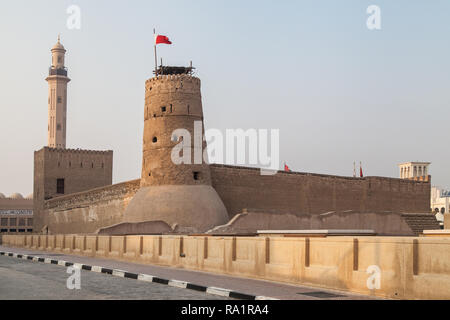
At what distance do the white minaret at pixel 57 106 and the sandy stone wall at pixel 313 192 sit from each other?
4003cm

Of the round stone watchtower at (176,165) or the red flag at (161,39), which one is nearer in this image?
the round stone watchtower at (176,165)

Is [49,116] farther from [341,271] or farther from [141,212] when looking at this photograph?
[341,271]

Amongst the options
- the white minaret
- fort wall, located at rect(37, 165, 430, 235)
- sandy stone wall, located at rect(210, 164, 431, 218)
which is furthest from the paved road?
the white minaret

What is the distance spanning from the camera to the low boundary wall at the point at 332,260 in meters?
9.49

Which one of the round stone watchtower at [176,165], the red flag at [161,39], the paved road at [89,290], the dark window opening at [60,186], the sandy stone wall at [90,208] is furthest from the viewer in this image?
the dark window opening at [60,186]

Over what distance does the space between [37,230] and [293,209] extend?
29450 millimetres

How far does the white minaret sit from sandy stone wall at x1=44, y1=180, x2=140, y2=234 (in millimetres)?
16884

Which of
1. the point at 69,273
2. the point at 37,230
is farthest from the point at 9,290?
the point at 37,230

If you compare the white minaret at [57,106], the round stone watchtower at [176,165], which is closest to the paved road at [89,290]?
the round stone watchtower at [176,165]

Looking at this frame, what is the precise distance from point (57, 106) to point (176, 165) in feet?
140

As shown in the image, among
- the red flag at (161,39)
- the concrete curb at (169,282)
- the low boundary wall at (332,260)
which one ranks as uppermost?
the red flag at (161,39)

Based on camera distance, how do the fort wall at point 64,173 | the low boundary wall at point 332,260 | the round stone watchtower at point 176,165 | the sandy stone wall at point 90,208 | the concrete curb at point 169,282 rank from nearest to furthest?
the low boundary wall at point 332,260
the concrete curb at point 169,282
the round stone watchtower at point 176,165
the sandy stone wall at point 90,208
the fort wall at point 64,173

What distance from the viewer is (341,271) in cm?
1140

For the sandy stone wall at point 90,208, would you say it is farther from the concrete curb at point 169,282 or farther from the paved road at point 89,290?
the paved road at point 89,290
